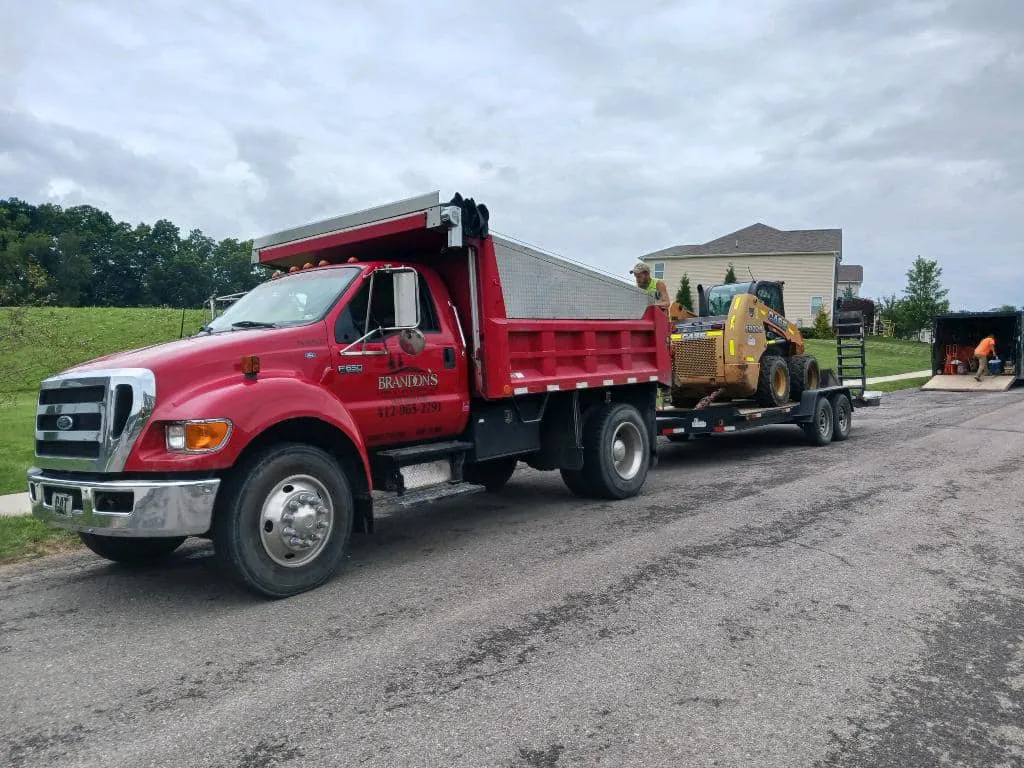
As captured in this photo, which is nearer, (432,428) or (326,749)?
(326,749)

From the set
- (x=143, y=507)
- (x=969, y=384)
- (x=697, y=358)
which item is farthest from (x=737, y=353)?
(x=969, y=384)

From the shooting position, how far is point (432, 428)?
21.6 feet

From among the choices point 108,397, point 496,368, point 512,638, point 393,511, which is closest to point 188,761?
point 512,638

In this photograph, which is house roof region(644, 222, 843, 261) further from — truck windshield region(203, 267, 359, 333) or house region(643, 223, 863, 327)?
truck windshield region(203, 267, 359, 333)

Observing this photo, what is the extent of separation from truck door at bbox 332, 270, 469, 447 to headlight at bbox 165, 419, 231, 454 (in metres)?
1.15

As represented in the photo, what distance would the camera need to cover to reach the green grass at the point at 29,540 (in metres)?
6.44

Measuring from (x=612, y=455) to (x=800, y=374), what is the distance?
17.6 ft

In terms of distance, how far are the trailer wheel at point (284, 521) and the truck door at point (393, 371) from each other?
67 cm

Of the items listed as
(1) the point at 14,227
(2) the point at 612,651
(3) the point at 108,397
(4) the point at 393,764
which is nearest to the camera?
(4) the point at 393,764

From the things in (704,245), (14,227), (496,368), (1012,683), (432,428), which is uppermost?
(14,227)

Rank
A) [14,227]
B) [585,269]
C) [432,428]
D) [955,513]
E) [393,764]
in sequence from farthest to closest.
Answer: [14,227] → [585,269] → [955,513] → [432,428] → [393,764]

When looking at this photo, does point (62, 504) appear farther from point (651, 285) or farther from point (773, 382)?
point (773, 382)

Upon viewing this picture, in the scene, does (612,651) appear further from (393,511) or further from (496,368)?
(393,511)

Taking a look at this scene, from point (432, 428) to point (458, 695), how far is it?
3102mm
